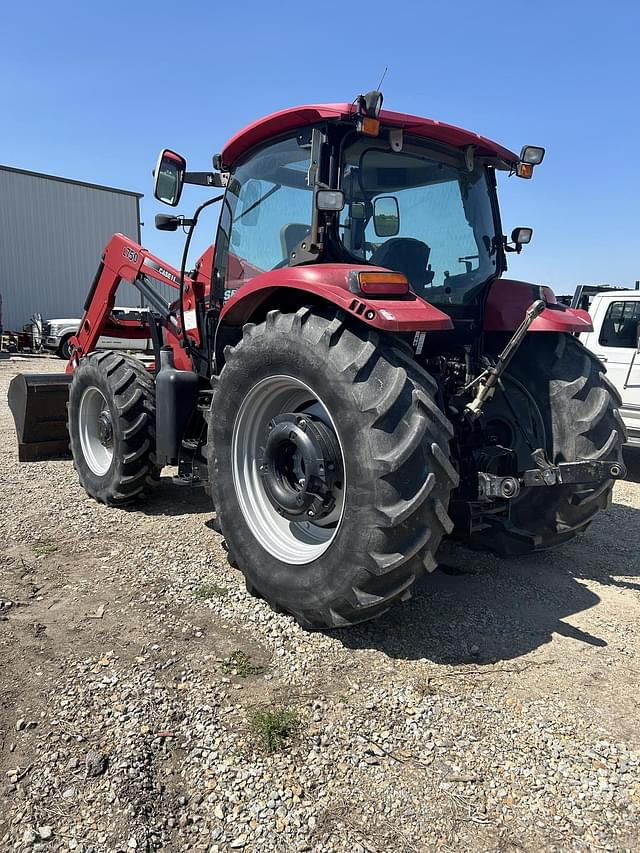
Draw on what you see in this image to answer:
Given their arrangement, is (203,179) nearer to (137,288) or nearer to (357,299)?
(137,288)

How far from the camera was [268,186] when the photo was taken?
382 cm

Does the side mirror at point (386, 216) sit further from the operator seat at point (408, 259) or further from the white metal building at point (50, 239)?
the white metal building at point (50, 239)

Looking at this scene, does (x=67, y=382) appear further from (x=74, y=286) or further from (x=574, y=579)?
(x=74, y=286)

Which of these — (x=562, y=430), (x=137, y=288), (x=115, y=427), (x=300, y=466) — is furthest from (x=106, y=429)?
(x=562, y=430)

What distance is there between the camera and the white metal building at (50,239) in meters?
25.9

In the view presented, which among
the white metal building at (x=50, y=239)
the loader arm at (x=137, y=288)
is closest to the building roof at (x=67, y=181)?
the white metal building at (x=50, y=239)

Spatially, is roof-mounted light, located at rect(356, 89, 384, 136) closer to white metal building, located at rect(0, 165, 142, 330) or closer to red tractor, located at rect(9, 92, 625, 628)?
red tractor, located at rect(9, 92, 625, 628)

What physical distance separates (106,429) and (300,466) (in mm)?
2322

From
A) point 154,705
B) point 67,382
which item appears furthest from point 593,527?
point 67,382

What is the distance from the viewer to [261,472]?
3.42 meters

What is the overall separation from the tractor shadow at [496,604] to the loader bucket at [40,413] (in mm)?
4123

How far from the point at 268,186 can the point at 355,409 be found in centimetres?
183

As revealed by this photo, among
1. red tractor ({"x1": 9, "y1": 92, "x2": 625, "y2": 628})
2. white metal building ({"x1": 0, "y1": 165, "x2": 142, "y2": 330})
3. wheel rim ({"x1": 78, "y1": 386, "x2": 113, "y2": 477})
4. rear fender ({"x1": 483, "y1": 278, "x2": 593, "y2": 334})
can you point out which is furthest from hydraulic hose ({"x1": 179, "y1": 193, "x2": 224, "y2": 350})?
white metal building ({"x1": 0, "y1": 165, "x2": 142, "y2": 330})

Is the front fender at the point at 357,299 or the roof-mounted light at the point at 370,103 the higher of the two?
the roof-mounted light at the point at 370,103
